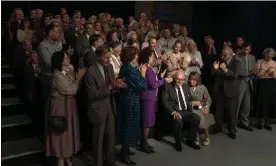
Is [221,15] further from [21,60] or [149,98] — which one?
[21,60]

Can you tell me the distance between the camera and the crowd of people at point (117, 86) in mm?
3699

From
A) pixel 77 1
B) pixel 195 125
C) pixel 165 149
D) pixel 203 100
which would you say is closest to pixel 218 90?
pixel 203 100

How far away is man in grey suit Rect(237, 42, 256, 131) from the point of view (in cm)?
541

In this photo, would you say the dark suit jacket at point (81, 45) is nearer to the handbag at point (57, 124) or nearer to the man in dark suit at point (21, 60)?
the man in dark suit at point (21, 60)

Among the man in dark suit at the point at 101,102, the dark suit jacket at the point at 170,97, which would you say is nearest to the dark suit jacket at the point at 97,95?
the man in dark suit at the point at 101,102

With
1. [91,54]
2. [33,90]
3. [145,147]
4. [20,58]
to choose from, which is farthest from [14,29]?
[145,147]

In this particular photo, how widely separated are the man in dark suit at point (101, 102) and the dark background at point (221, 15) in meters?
5.56

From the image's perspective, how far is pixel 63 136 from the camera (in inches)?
144

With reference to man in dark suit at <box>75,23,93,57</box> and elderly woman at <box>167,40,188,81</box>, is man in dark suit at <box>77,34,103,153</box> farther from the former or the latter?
elderly woman at <box>167,40,188,81</box>

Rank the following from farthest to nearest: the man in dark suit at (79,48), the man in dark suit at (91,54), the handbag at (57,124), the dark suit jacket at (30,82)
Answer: the man in dark suit at (79,48) → the dark suit jacket at (30,82) → the man in dark suit at (91,54) → the handbag at (57,124)

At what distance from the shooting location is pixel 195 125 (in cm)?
478

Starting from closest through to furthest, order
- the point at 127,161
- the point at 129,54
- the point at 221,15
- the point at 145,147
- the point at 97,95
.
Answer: the point at 97,95 < the point at 129,54 < the point at 127,161 < the point at 145,147 < the point at 221,15

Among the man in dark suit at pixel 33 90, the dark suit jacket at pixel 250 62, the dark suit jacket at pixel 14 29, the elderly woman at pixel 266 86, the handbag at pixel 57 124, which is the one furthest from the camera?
the dark suit jacket at pixel 14 29

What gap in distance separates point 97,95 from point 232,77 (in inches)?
93.0
